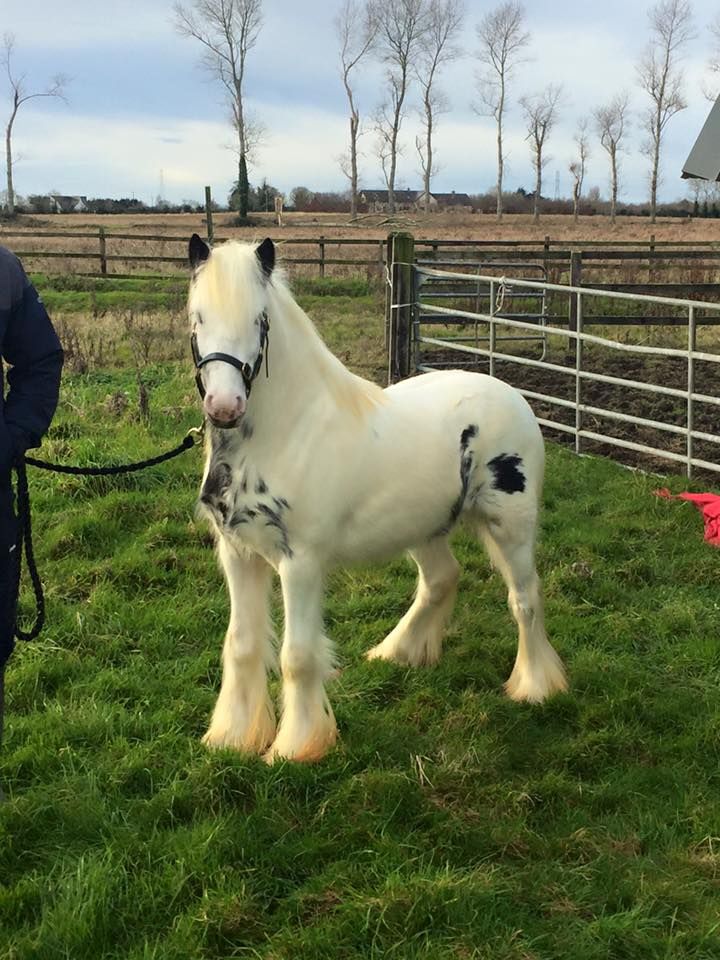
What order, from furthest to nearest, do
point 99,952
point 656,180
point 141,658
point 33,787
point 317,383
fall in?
point 656,180
point 141,658
point 317,383
point 33,787
point 99,952

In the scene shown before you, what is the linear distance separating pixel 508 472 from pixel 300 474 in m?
1.12

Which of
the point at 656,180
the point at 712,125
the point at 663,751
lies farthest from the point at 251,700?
the point at 656,180

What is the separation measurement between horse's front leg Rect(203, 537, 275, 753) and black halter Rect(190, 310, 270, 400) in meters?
0.73

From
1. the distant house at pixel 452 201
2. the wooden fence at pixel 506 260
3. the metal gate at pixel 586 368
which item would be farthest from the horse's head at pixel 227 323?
the distant house at pixel 452 201

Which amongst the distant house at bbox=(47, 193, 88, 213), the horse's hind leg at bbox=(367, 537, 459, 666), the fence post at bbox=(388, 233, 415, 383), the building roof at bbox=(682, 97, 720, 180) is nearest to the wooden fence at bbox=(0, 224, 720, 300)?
the fence post at bbox=(388, 233, 415, 383)

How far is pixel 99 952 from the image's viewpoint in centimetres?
239

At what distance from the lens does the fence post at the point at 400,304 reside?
9000 mm

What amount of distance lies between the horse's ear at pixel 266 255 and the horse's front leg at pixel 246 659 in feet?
3.40

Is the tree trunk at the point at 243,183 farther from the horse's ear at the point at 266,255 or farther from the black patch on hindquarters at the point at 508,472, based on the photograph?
the horse's ear at the point at 266,255

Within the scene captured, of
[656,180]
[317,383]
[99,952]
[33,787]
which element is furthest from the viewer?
[656,180]

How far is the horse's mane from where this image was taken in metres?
2.90

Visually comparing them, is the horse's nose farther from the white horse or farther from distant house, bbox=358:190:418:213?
distant house, bbox=358:190:418:213

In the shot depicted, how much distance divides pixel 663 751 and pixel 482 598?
1.51 m

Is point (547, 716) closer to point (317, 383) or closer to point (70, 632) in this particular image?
point (317, 383)
